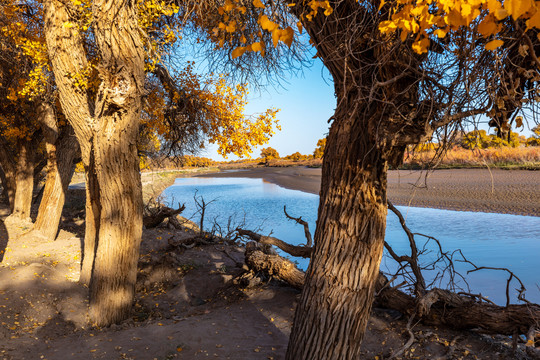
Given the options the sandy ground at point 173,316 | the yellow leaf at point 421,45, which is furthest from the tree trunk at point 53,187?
the yellow leaf at point 421,45

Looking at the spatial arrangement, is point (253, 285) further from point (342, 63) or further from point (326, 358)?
point (342, 63)

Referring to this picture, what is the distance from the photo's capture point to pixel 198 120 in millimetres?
8266

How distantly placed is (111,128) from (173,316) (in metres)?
2.93

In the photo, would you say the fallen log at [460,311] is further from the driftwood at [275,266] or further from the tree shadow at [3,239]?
the tree shadow at [3,239]

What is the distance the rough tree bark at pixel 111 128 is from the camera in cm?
474

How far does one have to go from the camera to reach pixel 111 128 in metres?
4.85

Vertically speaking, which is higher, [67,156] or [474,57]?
[474,57]

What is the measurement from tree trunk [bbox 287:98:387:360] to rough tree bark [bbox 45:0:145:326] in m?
3.29

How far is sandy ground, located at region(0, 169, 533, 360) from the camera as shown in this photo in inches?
153

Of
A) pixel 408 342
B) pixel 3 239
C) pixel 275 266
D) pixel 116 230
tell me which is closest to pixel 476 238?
pixel 275 266

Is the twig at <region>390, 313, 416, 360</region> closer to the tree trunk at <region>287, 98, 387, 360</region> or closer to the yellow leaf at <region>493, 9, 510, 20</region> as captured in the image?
the tree trunk at <region>287, 98, 387, 360</region>

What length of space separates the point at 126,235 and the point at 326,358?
3502 millimetres

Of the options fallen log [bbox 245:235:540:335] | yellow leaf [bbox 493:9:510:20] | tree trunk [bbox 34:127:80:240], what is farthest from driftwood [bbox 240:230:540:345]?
tree trunk [bbox 34:127:80:240]

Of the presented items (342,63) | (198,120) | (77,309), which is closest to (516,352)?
(342,63)
